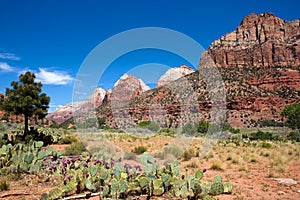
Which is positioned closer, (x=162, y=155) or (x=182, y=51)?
(x=162, y=155)

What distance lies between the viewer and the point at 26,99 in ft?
54.6

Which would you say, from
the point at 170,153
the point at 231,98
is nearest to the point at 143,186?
the point at 170,153

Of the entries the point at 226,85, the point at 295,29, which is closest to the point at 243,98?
the point at 226,85

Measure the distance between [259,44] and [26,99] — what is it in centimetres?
12135

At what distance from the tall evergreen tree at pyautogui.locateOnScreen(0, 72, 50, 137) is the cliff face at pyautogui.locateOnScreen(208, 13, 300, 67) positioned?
8542 cm

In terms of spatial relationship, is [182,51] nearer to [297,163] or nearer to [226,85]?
[297,163]

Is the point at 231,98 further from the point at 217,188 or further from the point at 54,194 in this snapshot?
the point at 54,194

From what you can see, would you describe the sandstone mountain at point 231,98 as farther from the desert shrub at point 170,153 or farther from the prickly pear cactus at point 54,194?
the prickly pear cactus at point 54,194

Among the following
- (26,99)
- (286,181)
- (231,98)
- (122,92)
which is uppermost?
(231,98)

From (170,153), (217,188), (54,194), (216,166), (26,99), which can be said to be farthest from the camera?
(26,99)

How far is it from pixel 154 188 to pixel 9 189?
3855 mm

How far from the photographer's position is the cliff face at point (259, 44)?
338 feet

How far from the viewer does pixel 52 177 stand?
801cm

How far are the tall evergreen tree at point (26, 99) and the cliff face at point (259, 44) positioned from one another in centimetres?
8542
